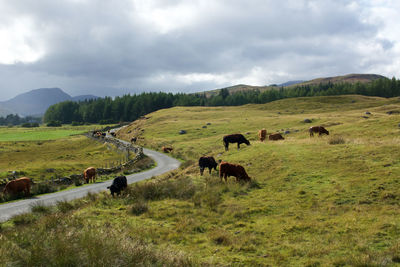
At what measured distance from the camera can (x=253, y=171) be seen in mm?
20984

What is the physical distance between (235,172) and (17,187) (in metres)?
19.5

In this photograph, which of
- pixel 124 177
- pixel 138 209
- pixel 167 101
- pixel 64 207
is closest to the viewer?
pixel 138 209

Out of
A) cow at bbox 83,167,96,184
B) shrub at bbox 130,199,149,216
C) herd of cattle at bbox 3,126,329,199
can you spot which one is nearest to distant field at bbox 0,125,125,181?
cow at bbox 83,167,96,184

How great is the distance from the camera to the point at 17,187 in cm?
2283

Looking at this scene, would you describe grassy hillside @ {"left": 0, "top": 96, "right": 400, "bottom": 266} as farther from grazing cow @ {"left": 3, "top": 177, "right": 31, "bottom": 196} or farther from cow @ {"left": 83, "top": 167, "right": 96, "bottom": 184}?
cow @ {"left": 83, "top": 167, "right": 96, "bottom": 184}

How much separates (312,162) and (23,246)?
18.3 metres

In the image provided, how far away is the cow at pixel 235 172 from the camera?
18.8 meters

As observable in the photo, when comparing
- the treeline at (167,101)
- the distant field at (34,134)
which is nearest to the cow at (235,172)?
the distant field at (34,134)

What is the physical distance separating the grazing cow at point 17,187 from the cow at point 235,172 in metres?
17.9

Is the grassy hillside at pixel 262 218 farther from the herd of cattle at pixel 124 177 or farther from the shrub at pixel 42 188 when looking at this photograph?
the shrub at pixel 42 188

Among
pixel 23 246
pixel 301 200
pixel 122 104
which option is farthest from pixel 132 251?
pixel 122 104

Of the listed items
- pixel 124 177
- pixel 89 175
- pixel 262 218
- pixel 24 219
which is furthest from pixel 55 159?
pixel 262 218

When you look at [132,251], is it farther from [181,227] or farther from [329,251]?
[329,251]

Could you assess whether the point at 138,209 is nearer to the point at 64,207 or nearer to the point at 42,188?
the point at 64,207
